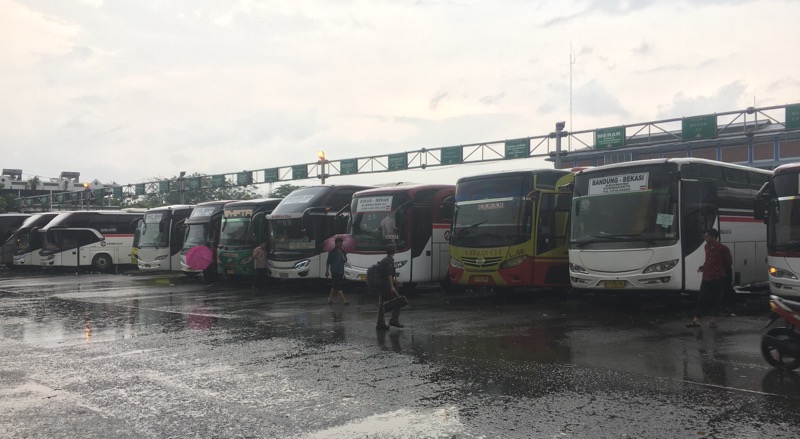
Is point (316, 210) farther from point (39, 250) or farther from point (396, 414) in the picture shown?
point (39, 250)

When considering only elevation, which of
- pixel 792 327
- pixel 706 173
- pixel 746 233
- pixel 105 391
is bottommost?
pixel 105 391

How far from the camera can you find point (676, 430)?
5492 millimetres

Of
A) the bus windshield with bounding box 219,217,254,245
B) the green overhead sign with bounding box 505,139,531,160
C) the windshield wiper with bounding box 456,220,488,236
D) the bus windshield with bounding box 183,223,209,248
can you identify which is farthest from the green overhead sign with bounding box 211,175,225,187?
the windshield wiper with bounding box 456,220,488,236

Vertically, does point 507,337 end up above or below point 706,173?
below

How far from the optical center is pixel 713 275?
10883 mm

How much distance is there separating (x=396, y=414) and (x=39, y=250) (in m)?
33.3

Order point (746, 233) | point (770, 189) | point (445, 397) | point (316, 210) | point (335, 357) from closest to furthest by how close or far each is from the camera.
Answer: point (445, 397), point (335, 357), point (770, 189), point (746, 233), point (316, 210)

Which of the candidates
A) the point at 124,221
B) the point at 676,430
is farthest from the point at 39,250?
the point at 676,430

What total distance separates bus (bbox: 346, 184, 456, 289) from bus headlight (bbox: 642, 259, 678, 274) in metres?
5.87

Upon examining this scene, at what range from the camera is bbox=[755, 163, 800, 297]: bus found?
1122 cm

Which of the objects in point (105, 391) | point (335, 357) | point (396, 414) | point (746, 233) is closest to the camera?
point (396, 414)

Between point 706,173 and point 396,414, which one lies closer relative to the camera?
point 396,414

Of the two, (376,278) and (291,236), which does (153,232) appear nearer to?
(291,236)

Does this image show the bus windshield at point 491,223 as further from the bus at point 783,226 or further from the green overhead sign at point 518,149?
the green overhead sign at point 518,149
